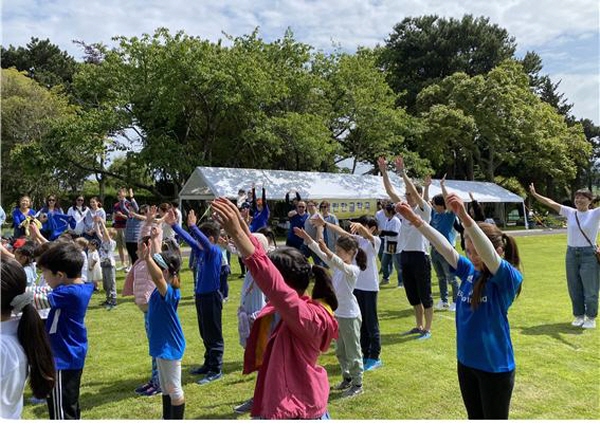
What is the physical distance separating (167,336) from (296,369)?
1863 mm

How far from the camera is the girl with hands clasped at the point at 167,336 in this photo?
12.9 feet

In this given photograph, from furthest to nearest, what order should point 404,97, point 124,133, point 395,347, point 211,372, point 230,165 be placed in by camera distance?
point 404,97 → point 230,165 → point 124,133 → point 395,347 → point 211,372

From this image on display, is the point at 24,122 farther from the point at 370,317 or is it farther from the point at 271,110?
the point at 370,317

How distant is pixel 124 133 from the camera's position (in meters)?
25.2

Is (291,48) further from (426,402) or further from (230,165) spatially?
(426,402)

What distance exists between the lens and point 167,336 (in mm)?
3988

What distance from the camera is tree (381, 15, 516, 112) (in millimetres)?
41719

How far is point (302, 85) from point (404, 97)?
655 inches

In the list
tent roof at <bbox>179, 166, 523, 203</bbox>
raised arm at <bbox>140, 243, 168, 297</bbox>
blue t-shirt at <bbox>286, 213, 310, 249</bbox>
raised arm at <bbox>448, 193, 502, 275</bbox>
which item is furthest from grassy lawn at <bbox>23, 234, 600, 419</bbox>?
tent roof at <bbox>179, 166, 523, 203</bbox>

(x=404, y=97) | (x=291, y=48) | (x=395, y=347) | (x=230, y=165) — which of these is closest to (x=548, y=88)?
(x=404, y=97)

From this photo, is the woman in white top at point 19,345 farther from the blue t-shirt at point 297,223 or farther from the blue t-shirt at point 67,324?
the blue t-shirt at point 297,223

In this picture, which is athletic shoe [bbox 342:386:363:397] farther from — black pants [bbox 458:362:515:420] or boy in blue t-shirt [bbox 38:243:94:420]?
boy in blue t-shirt [bbox 38:243:94:420]

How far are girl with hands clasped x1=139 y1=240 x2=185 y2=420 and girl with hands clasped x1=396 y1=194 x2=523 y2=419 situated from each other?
6.63 feet

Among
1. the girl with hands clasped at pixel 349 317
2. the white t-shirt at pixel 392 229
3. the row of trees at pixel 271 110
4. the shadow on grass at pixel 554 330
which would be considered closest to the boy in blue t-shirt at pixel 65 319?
the girl with hands clasped at pixel 349 317
